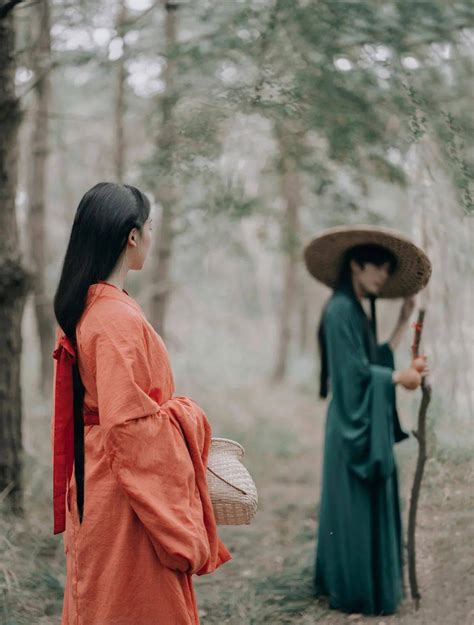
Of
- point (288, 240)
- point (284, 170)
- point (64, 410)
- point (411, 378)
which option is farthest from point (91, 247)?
point (288, 240)

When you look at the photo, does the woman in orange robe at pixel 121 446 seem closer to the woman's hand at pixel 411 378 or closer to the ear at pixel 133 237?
the ear at pixel 133 237

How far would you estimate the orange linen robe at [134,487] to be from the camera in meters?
2.24

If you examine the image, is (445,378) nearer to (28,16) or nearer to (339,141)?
(339,141)

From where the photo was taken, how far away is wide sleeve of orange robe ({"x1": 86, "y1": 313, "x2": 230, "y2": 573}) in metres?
2.22

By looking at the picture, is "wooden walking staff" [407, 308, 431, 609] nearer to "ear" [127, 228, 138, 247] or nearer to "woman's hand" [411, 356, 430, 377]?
"woman's hand" [411, 356, 430, 377]

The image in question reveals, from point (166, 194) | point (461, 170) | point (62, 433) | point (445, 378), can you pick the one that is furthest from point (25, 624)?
point (166, 194)

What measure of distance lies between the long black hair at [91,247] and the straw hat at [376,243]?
182cm

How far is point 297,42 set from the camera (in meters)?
4.88

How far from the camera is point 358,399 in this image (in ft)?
12.8

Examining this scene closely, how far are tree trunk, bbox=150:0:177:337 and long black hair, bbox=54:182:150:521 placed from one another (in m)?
2.74

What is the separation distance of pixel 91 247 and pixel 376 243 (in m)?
2.10

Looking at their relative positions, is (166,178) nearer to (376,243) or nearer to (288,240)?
(376,243)

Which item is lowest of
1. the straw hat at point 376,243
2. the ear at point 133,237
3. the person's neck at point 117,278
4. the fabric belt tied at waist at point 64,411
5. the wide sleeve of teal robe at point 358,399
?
the wide sleeve of teal robe at point 358,399

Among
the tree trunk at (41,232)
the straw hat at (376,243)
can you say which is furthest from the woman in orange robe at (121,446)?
the tree trunk at (41,232)
